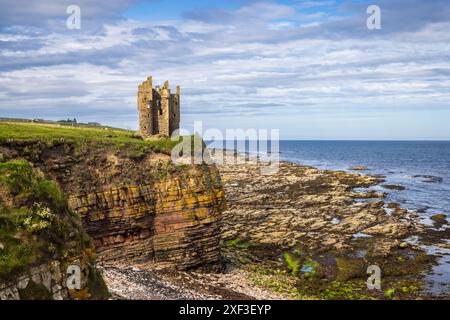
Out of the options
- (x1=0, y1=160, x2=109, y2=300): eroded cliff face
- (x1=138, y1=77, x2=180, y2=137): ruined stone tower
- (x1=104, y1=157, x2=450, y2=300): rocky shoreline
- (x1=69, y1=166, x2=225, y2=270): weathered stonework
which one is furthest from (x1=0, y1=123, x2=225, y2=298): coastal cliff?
(x1=0, y1=160, x2=109, y2=300): eroded cliff face

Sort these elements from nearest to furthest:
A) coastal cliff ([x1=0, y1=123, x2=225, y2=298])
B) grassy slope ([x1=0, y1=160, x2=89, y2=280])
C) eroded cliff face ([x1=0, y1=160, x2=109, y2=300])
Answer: eroded cliff face ([x1=0, y1=160, x2=109, y2=300])
grassy slope ([x1=0, y1=160, x2=89, y2=280])
coastal cliff ([x1=0, y1=123, x2=225, y2=298])

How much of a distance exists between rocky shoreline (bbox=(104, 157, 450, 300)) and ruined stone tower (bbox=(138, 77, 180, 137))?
51.9 feet

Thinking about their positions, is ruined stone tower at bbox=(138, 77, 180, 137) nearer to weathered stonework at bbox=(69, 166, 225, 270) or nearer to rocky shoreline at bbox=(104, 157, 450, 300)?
weathered stonework at bbox=(69, 166, 225, 270)

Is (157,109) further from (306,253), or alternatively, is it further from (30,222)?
(30,222)

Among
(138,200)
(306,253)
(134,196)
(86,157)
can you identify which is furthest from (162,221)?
(306,253)

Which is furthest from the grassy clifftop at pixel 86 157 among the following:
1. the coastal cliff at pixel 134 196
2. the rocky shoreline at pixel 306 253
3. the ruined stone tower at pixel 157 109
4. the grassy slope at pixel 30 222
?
the grassy slope at pixel 30 222

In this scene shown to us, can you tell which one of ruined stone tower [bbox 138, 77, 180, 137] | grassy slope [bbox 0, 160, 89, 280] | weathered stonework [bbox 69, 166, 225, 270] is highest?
ruined stone tower [bbox 138, 77, 180, 137]

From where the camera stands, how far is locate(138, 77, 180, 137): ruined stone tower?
153ft

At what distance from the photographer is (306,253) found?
4512 centimetres

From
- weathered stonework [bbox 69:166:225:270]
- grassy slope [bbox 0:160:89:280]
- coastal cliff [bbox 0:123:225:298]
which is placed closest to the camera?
grassy slope [bbox 0:160:89:280]

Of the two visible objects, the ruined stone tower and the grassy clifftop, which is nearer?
the grassy clifftop

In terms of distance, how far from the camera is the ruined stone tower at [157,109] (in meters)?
46.6
